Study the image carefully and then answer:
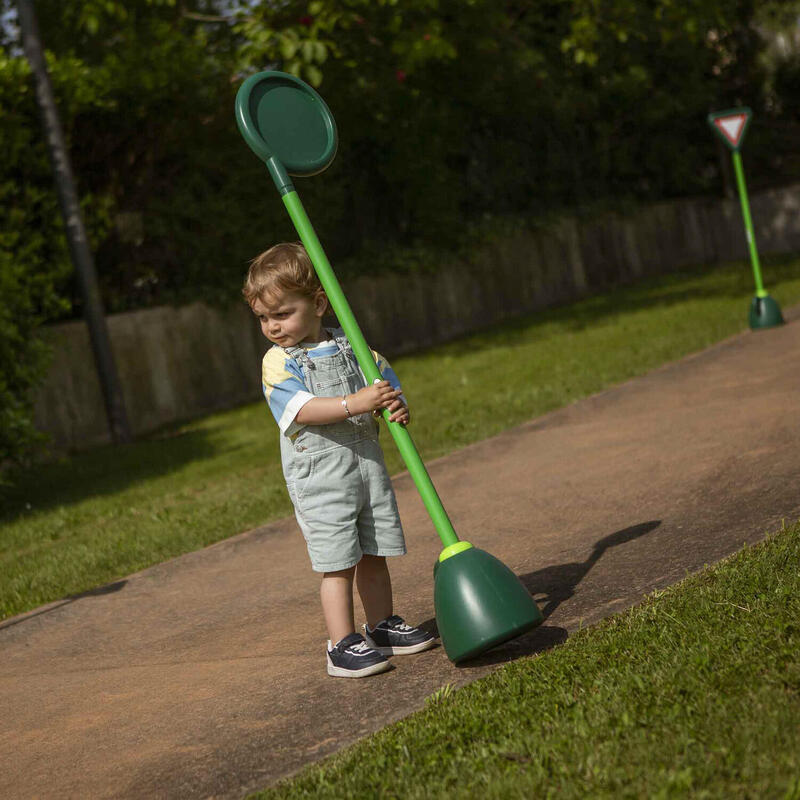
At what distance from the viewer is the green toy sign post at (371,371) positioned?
3.60 m

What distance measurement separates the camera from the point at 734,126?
11.9m

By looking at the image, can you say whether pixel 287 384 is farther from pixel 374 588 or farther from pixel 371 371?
pixel 374 588

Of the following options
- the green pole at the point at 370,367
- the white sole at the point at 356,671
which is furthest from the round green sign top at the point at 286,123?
the white sole at the point at 356,671

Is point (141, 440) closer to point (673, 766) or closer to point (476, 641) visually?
point (476, 641)

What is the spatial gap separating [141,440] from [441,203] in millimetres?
6937

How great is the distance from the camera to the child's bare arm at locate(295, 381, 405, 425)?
3723mm

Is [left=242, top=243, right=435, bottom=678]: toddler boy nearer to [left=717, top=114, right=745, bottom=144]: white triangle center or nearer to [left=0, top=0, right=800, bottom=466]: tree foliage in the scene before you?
[left=0, top=0, right=800, bottom=466]: tree foliage

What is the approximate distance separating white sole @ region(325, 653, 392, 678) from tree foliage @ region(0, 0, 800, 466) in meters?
5.22

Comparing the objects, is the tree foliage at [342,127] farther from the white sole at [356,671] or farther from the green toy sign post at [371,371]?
the white sole at [356,671]

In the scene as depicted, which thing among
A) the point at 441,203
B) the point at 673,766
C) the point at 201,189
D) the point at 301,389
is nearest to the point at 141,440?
the point at 201,189

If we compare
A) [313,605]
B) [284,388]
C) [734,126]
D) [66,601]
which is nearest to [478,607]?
[284,388]

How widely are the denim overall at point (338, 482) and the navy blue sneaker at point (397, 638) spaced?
0.26 metres

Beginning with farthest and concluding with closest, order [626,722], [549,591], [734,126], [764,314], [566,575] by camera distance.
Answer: [734,126] < [764,314] < [566,575] < [549,591] < [626,722]

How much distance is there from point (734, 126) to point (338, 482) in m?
9.38
